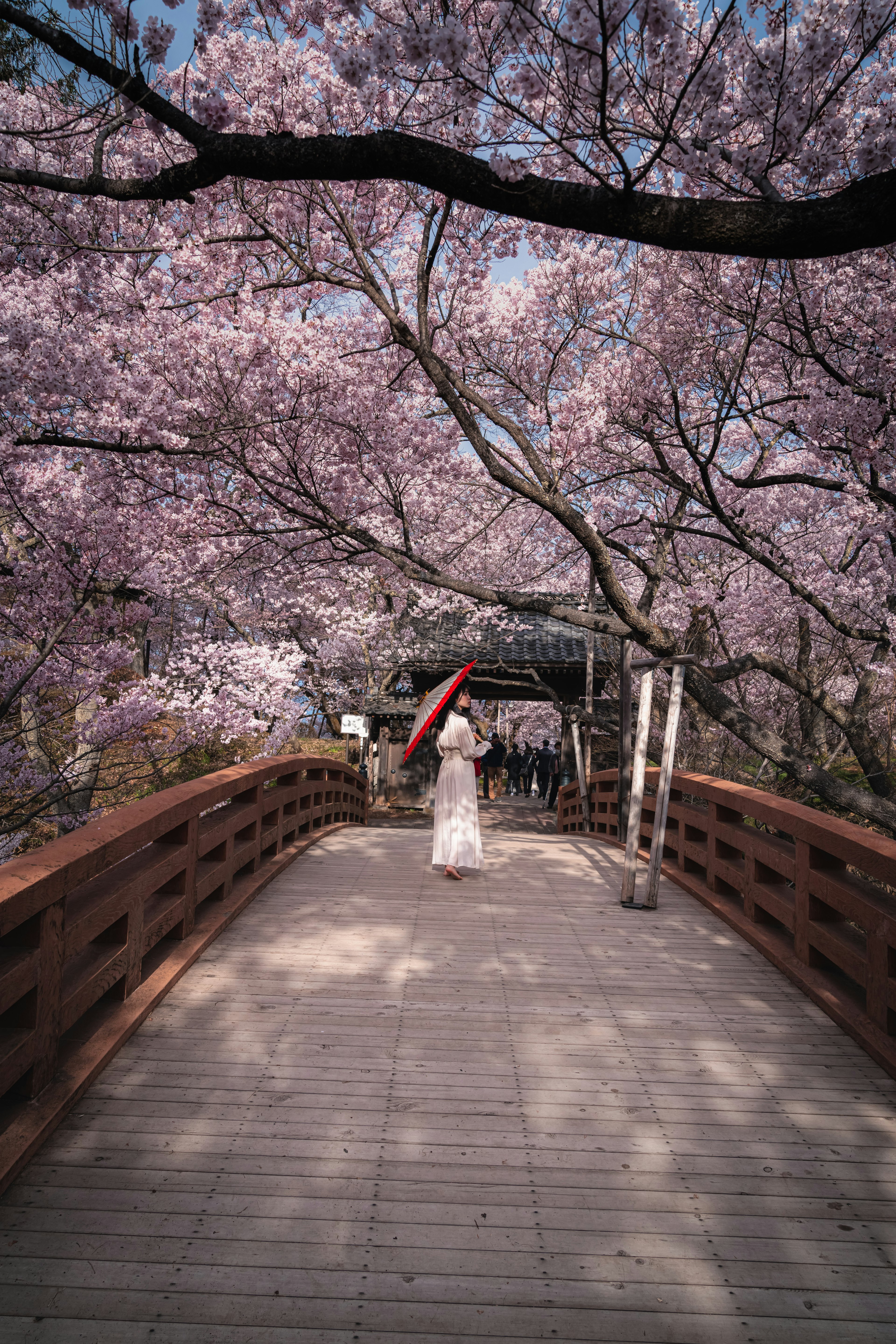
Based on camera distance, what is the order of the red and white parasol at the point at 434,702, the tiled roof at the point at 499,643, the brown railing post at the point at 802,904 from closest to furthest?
the brown railing post at the point at 802,904
the red and white parasol at the point at 434,702
the tiled roof at the point at 499,643

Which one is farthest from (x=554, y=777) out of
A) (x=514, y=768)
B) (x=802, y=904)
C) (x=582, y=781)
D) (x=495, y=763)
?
(x=802, y=904)

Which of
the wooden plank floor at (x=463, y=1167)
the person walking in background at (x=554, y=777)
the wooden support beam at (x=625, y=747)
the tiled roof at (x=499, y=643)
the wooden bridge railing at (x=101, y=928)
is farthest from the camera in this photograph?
the person walking in background at (x=554, y=777)

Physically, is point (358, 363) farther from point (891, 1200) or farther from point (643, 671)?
point (891, 1200)

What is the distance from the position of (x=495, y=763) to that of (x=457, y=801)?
17.4 meters

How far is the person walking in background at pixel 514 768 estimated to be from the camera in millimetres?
28266

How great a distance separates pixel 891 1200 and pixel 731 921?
8.83ft

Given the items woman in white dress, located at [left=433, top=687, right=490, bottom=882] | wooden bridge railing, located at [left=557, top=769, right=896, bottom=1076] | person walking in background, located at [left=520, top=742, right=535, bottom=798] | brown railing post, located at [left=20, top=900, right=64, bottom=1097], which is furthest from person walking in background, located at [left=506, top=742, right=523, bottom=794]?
brown railing post, located at [left=20, top=900, right=64, bottom=1097]

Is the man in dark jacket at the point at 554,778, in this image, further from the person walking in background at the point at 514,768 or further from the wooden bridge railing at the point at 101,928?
the wooden bridge railing at the point at 101,928

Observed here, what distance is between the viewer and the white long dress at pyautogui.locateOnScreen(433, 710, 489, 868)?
6.64m

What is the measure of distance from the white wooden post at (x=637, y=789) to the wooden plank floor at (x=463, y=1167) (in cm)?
131

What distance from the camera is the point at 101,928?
3.16 m

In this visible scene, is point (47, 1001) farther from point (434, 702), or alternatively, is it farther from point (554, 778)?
point (554, 778)

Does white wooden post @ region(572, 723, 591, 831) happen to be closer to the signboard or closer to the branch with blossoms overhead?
the signboard

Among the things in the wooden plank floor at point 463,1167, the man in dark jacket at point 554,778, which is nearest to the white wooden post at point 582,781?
the wooden plank floor at point 463,1167
